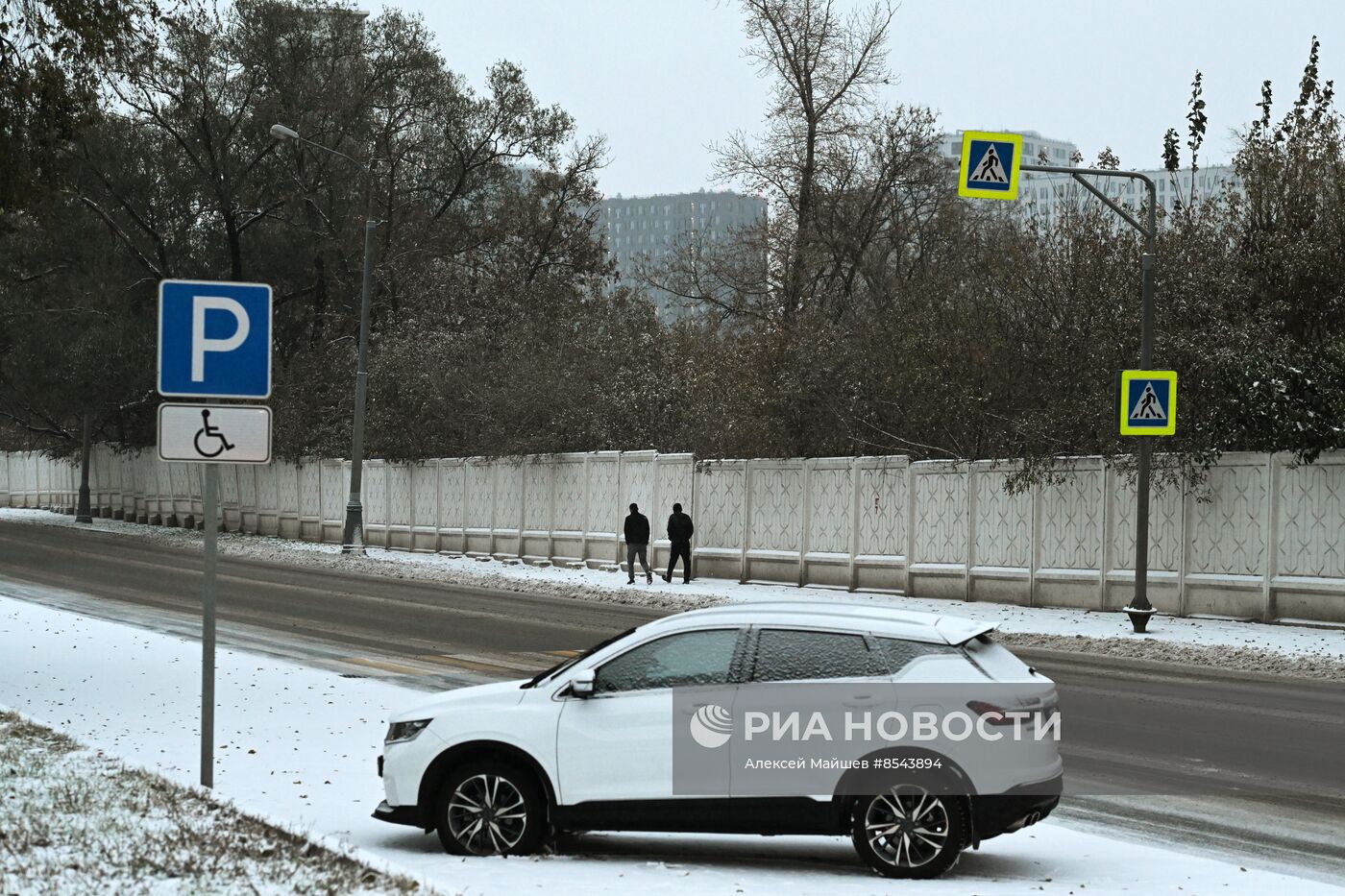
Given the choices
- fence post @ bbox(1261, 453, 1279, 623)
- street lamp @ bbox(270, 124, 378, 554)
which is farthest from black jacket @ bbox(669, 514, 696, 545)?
fence post @ bbox(1261, 453, 1279, 623)

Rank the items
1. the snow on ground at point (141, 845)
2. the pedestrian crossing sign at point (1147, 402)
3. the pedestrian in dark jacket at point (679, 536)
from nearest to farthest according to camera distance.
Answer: the snow on ground at point (141, 845), the pedestrian crossing sign at point (1147, 402), the pedestrian in dark jacket at point (679, 536)

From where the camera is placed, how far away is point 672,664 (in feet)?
28.9

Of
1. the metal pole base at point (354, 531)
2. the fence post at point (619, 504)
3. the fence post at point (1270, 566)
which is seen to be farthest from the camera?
the metal pole base at point (354, 531)

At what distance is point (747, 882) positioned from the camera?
8.14 m

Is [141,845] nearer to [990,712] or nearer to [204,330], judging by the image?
[204,330]

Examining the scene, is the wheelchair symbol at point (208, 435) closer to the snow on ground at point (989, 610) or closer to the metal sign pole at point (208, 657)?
the metal sign pole at point (208, 657)

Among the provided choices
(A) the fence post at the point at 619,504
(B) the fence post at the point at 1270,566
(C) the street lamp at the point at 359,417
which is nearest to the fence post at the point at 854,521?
(A) the fence post at the point at 619,504

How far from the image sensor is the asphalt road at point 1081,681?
10.1 metres

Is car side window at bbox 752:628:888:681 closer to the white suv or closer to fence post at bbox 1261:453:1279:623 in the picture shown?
the white suv

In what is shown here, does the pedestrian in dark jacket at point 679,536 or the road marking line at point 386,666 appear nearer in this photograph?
the road marking line at point 386,666

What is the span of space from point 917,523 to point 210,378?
20557mm

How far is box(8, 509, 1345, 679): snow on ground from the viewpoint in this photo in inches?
794

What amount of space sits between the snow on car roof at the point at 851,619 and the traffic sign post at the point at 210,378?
2730mm

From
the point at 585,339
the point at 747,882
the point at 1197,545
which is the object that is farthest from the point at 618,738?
the point at 585,339
